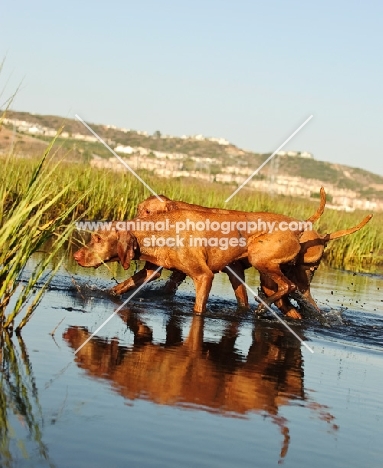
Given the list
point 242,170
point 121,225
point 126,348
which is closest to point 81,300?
point 121,225

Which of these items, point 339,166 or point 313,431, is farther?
point 339,166

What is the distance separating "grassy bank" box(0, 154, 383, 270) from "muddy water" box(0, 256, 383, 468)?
32.9 ft

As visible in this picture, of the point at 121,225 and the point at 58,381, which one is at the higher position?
the point at 121,225

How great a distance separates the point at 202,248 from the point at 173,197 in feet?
39.7

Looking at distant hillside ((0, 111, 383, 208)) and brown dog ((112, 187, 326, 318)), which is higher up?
distant hillside ((0, 111, 383, 208))

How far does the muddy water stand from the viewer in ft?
19.5

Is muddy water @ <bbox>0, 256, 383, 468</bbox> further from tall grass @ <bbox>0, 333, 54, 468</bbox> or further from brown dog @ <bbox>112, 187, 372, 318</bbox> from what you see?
brown dog @ <bbox>112, 187, 372, 318</bbox>

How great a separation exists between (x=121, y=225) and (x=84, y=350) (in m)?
4.78

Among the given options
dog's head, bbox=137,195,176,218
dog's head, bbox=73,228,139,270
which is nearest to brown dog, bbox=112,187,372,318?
dog's head, bbox=137,195,176,218

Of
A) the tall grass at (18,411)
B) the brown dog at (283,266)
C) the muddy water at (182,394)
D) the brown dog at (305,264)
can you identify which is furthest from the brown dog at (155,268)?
the tall grass at (18,411)

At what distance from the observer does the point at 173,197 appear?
84.2 feet

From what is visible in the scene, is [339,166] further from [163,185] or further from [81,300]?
[81,300]

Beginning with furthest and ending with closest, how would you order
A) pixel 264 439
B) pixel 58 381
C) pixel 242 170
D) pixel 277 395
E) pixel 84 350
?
1. pixel 242 170
2. pixel 84 350
3. pixel 277 395
4. pixel 58 381
5. pixel 264 439

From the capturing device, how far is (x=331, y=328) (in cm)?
1351
